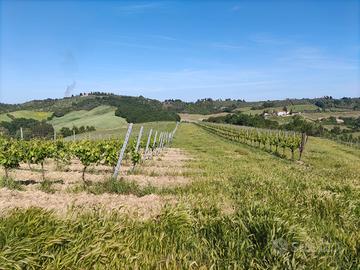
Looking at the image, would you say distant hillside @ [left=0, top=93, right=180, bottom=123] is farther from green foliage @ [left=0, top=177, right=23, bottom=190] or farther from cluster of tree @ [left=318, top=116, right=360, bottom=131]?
green foliage @ [left=0, top=177, right=23, bottom=190]

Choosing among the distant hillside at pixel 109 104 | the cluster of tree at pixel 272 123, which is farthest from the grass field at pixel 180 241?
the distant hillside at pixel 109 104

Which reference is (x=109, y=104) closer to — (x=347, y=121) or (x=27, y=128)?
(x=27, y=128)

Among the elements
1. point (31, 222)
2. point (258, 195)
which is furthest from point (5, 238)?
point (258, 195)

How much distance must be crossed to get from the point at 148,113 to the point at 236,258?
138632mm

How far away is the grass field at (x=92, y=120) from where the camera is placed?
366 ft

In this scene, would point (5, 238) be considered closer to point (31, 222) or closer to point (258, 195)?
point (31, 222)

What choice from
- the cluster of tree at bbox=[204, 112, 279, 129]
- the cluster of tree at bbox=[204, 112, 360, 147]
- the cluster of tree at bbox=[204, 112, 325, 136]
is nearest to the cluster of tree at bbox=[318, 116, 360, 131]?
the cluster of tree at bbox=[204, 112, 360, 147]


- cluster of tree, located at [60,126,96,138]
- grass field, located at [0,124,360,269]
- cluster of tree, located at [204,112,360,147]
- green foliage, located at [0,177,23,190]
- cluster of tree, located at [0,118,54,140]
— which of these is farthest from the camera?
cluster of tree, located at [204,112,360,147]

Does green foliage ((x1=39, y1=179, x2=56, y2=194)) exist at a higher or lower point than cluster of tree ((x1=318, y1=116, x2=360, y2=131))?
higher

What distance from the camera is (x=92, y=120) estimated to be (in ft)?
387

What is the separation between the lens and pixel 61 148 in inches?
808

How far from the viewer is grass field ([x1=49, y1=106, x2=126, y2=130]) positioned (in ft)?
366

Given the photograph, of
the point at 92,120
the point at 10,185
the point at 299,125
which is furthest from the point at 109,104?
the point at 10,185

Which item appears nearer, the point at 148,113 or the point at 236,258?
the point at 236,258
